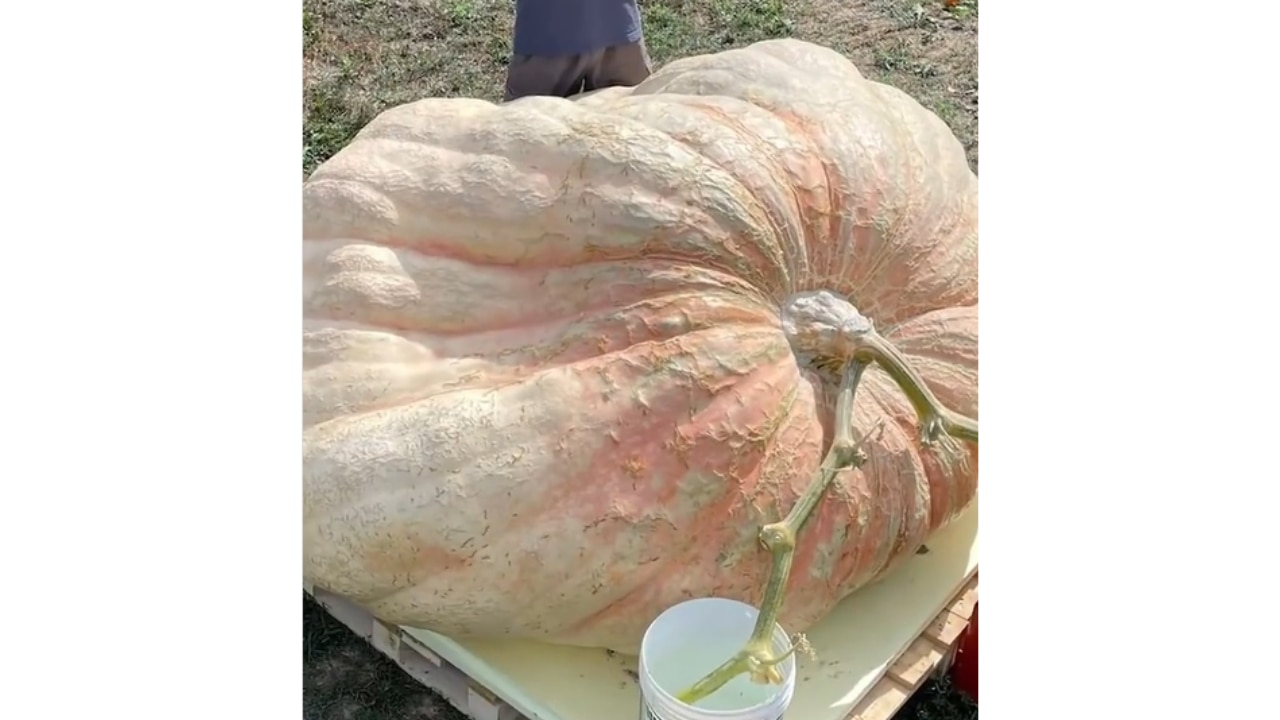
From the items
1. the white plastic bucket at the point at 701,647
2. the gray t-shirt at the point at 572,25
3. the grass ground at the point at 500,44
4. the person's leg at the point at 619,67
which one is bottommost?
the white plastic bucket at the point at 701,647

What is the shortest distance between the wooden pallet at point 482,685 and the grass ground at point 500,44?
5.53 feet

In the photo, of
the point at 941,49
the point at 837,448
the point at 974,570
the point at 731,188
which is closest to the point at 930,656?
the point at 974,570

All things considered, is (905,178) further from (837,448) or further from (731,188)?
(837,448)

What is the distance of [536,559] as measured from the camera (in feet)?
6.34

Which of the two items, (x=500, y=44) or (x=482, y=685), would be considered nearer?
(x=482, y=685)

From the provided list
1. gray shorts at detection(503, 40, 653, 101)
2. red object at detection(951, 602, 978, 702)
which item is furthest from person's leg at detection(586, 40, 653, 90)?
red object at detection(951, 602, 978, 702)

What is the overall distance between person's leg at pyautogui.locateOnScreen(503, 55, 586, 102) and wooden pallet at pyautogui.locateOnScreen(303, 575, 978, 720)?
1564 mm

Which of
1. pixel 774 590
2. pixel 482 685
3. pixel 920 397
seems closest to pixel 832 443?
pixel 920 397

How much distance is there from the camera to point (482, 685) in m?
2.21

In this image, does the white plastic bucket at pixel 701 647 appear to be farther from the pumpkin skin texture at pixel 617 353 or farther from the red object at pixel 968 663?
the red object at pixel 968 663

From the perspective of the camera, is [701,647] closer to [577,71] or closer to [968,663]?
[968,663]

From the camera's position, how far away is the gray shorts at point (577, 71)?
10.9ft

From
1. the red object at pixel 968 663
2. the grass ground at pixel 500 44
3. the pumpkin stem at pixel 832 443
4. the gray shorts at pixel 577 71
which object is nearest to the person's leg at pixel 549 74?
the gray shorts at pixel 577 71

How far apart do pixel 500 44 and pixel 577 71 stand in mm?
948
